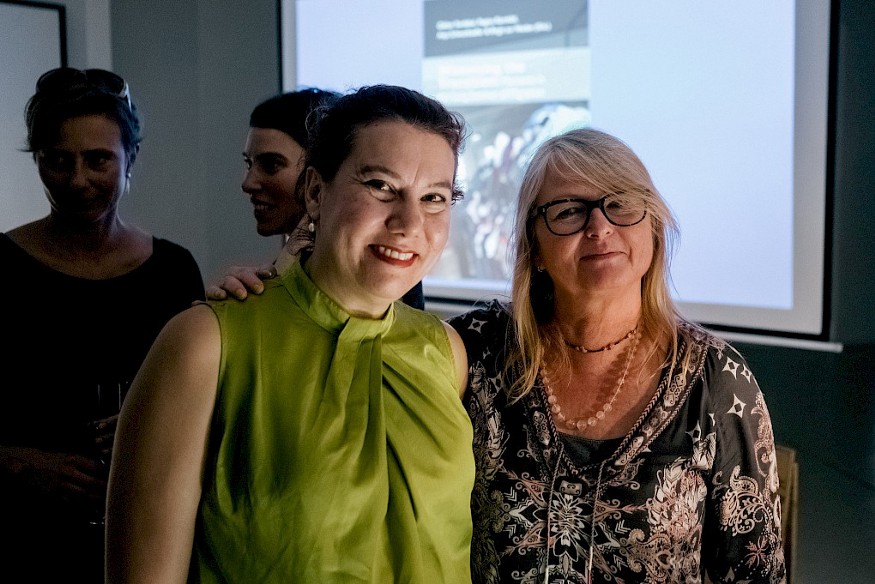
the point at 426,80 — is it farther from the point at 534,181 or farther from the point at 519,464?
the point at 519,464

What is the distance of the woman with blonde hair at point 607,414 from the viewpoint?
5.42 feet

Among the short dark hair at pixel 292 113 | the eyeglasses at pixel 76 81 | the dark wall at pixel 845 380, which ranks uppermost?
the eyeglasses at pixel 76 81

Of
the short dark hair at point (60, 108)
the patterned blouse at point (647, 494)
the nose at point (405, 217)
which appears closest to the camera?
the nose at point (405, 217)

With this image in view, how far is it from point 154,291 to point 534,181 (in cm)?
103

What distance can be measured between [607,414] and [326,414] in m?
0.71

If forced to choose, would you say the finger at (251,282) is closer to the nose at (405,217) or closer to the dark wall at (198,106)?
the nose at (405,217)

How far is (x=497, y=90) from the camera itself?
3852 mm

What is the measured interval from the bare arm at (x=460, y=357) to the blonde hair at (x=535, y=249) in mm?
98

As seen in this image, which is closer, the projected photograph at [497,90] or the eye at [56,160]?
the eye at [56,160]

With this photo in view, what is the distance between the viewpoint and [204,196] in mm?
4836

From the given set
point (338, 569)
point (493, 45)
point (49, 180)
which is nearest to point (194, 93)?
point (493, 45)

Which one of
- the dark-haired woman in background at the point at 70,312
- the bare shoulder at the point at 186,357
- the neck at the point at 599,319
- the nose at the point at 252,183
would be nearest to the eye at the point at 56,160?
the dark-haired woman in background at the point at 70,312

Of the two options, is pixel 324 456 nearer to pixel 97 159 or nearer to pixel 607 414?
pixel 607 414

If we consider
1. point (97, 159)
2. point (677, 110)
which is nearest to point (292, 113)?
point (97, 159)
